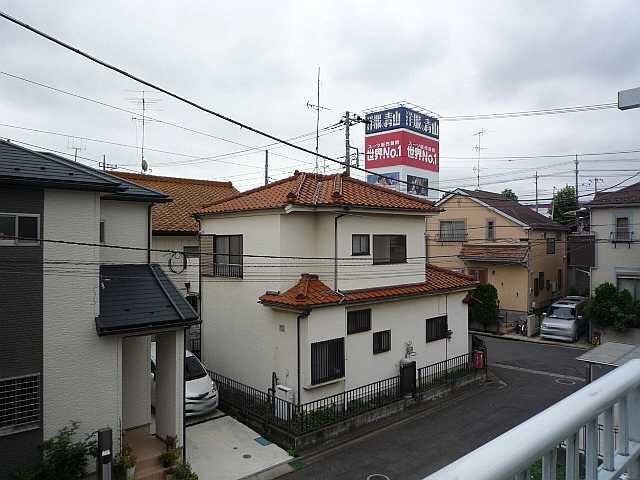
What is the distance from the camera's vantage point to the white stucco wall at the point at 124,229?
10.5 metres

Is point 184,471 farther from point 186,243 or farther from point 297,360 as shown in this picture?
point 186,243

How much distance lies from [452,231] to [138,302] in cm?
2133

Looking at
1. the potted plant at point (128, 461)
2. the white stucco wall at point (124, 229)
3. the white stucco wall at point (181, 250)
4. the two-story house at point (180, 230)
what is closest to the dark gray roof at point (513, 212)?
the two-story house at point (180, 230)

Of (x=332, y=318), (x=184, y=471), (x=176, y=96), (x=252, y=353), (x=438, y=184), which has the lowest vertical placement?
(x=184, y=471)

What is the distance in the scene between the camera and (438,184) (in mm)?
41531

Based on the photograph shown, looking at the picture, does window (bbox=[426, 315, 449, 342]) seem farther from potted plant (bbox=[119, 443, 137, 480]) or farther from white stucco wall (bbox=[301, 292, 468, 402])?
potted plant (bbox=[119, 443, 137, 480])

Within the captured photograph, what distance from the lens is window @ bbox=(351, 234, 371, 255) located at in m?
13.5

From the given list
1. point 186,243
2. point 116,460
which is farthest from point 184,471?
point 186,243

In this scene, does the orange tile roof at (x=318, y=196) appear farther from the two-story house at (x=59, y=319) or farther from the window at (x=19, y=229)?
the window at (x=19, y=229)

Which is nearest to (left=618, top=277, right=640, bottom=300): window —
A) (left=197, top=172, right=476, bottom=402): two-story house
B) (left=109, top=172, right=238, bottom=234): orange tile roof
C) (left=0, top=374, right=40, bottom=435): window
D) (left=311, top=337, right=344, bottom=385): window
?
(left=197, top=172, right=476, bottom=402): two-story house

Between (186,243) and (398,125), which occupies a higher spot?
(398,125)

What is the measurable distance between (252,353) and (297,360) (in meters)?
2.16

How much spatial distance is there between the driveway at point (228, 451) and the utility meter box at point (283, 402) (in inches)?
28.6

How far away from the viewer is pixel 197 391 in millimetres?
12164
